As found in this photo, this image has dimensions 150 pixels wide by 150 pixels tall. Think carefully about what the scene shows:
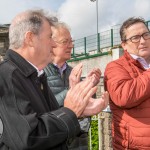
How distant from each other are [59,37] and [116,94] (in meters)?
1.03

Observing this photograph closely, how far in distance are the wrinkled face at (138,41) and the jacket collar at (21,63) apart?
1195 mm

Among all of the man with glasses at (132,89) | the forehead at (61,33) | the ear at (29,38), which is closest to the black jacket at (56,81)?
the forehead at (61,33)

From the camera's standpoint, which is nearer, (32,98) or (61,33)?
(32,98)

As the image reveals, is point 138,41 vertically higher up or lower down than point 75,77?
higher up

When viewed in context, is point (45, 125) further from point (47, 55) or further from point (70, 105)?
point (47, 55)

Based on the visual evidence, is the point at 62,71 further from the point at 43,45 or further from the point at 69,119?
the point at 69,119

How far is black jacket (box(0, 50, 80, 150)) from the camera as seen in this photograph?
170 cm

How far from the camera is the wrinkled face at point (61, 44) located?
328 cm

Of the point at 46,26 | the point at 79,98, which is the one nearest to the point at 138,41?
the point at 46,26

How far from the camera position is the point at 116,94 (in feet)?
8.39

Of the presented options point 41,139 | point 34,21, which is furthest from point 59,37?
point 41,139

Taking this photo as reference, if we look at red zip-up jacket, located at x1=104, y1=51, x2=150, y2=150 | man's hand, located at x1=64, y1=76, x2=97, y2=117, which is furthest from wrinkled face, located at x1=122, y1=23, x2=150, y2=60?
man's hand, located at x1=64, y1=76, x2=97, y2=117

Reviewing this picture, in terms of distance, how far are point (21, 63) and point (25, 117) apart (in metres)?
0.37

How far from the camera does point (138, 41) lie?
113 inches
